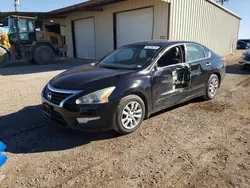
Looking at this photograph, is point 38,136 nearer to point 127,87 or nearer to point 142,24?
point 127,87

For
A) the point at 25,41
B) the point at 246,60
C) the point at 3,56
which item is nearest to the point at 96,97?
the point at 246,60

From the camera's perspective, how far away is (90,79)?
331cm

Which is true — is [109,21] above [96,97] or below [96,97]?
above

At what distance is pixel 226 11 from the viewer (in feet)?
52.9

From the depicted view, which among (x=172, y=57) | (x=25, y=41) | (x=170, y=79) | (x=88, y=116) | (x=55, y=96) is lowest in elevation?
(x=88, y=116)

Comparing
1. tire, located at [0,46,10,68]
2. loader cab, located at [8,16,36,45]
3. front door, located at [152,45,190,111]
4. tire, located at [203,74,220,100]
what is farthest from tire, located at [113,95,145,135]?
loader cab, located at [8,16,36,45]

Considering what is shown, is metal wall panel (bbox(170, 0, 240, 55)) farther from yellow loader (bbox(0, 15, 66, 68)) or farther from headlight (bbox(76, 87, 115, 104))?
headlight (bbox(76, 87, 115, 104))

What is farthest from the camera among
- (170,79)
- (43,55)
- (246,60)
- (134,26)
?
(43,55)

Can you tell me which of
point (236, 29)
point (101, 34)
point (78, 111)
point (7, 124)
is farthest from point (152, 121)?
point (236, 29)

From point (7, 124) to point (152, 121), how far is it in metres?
2.84

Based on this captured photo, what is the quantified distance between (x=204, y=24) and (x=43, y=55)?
35.8 ft

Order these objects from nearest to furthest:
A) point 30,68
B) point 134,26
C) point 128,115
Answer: point 128,115, point 30,68, point 134,26

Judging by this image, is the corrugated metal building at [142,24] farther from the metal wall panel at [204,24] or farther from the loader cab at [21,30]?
the loader cab at [21,30]

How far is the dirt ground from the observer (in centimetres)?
239
